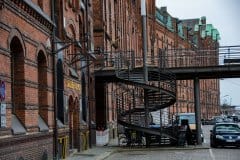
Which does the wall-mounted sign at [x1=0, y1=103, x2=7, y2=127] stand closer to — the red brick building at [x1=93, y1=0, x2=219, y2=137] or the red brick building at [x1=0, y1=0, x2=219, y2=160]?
the red brick building at [x1=0, y1=0, x2=219, y2=160]

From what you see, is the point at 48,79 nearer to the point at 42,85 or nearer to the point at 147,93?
the point at 42,85

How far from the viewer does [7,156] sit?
53.4ft

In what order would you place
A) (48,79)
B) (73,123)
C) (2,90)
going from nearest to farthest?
1. (2,90)
2. (48,79)
3. (73,123)

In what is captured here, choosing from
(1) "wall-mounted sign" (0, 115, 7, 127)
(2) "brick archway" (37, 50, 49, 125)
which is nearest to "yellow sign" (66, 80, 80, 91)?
(2) "brick archway" (37, 50, 49, 125)

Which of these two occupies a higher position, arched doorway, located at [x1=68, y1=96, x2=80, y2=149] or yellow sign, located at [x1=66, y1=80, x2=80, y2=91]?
yellow sign, located at [x1=66, y1=80, x2=80, y2=91]

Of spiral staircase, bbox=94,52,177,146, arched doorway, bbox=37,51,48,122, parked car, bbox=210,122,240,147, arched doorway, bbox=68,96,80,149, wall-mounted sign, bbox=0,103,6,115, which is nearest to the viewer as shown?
wall-mounted sign, bbox=0,103,6,115

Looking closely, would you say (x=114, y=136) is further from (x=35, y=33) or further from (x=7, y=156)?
(x=7, y=156)

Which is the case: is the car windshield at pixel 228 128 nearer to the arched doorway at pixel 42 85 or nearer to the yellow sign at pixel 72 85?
the yellow sign at pixel 72 85

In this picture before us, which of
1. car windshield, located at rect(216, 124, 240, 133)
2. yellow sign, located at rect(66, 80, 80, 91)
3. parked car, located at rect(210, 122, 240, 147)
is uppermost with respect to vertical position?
yellow sign, located at rect(66, 80, 80, 91)

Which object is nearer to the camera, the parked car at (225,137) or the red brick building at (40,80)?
the red brick building at (40,80)

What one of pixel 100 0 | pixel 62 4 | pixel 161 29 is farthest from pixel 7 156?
pixel 161 29

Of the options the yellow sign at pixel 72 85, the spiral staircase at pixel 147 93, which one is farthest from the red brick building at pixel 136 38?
the yellow sign at pixel 72 85

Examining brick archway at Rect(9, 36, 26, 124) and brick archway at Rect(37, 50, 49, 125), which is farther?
brick archway at Rect(37, 50, 49, 125)

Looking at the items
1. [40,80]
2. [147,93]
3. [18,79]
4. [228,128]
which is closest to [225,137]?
[228,128]
